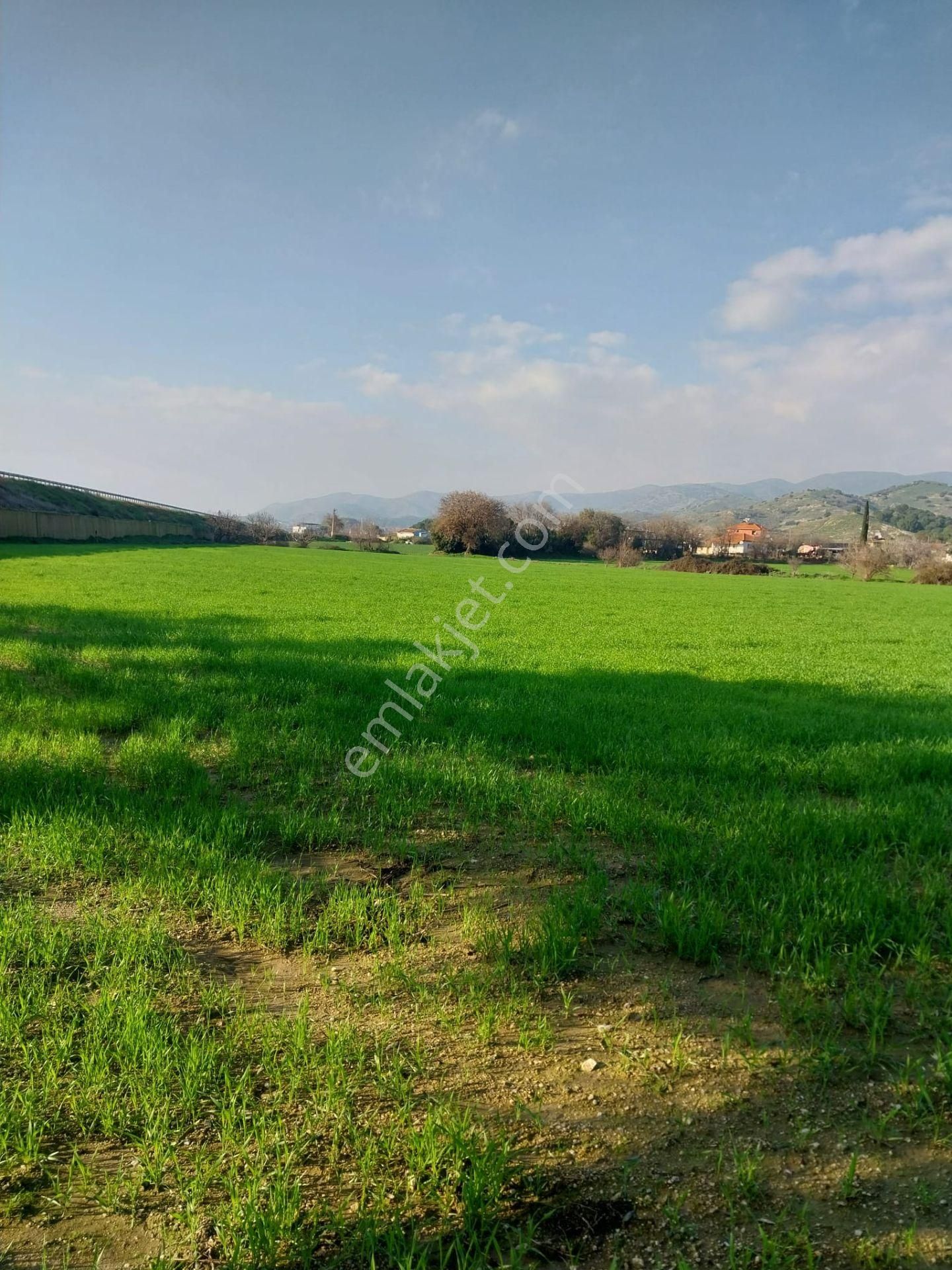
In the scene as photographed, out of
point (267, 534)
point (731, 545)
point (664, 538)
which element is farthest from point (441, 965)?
point (731, 545)

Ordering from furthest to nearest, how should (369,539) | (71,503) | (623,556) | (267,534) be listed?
(369,539), (267,534), (623,556), (71,503)

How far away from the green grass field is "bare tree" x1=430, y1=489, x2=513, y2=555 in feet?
328

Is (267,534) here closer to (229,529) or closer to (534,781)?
(229,529)

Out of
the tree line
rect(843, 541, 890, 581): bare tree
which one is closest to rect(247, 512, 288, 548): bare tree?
the tree line

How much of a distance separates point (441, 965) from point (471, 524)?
347 feet

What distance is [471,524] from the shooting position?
A: 107938 mm

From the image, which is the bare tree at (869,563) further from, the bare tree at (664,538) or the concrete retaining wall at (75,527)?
the concrete retaining wall at (75,527)

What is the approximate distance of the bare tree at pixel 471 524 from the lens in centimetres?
10800

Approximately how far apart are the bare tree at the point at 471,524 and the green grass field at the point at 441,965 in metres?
100

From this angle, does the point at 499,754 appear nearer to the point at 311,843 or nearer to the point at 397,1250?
the point at 311,843

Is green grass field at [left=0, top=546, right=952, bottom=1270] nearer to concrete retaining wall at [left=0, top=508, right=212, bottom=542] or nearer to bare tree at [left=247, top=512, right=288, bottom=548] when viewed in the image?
concrete retaining wall at [left=0, top=508, right=212, bottom=542]

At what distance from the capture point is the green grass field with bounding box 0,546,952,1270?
229cm
